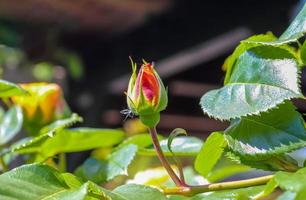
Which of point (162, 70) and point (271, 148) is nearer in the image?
point (271, 148)

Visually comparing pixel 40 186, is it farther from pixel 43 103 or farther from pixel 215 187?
pixel 43 103

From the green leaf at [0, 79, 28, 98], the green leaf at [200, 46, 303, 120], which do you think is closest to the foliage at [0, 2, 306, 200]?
Answer: the green leaf at [200, 46, 303, 120]

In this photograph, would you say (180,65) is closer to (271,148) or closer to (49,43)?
(49,43)

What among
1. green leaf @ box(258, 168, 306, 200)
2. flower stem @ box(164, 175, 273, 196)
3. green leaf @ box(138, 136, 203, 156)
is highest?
green leaf @ box(138, 136, 203, 156)

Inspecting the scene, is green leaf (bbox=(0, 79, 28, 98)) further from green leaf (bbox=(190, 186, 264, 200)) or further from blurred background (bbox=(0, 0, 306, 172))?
blurred background (bbox=(0, 0, 306, 172))

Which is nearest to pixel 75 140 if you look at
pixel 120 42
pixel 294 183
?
pixel 294 183

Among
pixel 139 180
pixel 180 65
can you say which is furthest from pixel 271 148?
pixel 180 65
